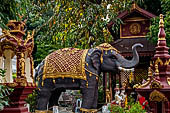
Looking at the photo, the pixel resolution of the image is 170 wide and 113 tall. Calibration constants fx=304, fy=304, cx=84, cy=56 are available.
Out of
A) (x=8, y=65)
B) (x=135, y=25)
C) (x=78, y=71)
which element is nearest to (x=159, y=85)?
(x=8, y=65)

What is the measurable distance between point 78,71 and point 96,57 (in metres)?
0.72

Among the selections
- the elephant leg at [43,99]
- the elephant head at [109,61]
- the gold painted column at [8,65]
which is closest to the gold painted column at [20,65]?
the gold painted column at [8,65]

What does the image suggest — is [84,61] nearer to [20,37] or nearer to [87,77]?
[87,77]

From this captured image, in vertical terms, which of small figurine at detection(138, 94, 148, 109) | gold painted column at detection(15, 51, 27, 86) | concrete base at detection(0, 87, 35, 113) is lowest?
small figurine at detection(138, 94, 148, 109)

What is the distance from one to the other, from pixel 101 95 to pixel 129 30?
3.87 metres

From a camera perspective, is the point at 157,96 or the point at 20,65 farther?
the point at 20,65

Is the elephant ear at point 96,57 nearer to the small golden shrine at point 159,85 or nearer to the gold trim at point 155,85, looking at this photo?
the small golden shrine at point 159,85

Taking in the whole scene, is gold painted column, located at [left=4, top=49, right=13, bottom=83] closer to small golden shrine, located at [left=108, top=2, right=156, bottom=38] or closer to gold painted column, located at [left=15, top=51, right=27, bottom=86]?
gold painted column, located at [left=15, top=51, right=27, bottom=86]

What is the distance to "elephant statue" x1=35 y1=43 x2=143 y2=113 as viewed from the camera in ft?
27.4

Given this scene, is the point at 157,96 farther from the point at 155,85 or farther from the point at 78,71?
the point at 78,71

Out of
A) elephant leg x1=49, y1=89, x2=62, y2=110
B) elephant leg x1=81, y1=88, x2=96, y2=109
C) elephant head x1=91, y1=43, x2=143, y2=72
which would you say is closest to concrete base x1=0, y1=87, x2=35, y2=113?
elephant leg x1=81, y1=88, x2=96, y2=109

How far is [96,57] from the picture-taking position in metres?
8.66

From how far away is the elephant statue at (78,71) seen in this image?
834 cm

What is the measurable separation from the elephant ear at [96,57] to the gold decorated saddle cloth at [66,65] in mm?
236
